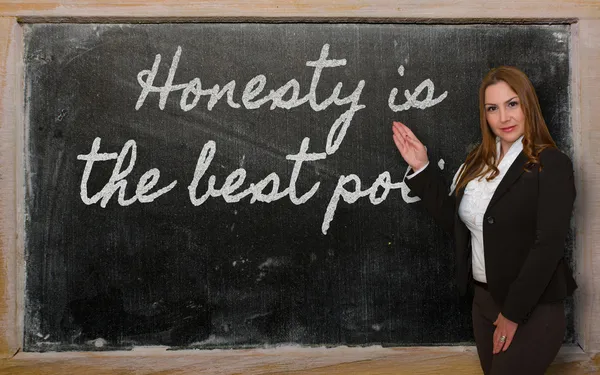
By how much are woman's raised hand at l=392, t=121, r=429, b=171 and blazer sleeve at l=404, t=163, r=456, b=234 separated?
0.20 feet

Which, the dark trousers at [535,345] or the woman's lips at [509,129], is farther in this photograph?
the woman's lips at [509,129]

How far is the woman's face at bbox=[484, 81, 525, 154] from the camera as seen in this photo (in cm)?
218

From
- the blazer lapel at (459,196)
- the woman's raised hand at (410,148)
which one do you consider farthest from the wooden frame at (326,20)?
the blazer lapel at (459,196)

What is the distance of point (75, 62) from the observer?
8.82 ft

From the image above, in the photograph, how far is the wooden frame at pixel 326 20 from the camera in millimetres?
2652

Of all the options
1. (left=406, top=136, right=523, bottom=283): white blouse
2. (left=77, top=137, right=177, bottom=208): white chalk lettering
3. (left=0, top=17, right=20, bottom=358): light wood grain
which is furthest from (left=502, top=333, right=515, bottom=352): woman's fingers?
(left=0, top=17, right=20, bottom=358): light wood grain

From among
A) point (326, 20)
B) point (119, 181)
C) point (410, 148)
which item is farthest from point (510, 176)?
point (119, 181)

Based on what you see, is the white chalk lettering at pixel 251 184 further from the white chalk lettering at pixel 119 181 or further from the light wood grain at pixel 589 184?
the light wood grain at pixel 589 184

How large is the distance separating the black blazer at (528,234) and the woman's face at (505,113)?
0.48 ft

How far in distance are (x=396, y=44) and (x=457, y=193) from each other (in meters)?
0.85

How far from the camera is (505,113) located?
2.19 meters

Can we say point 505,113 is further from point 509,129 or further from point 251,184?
point 251,184

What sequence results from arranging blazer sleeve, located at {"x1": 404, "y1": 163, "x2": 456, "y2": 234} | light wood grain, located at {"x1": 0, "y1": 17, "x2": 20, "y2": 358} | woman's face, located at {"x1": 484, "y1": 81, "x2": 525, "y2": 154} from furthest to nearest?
light wood grain, located at {"x1": 0, "y1": 17, "x2": 20, "y2": 358}
blazer sleeve, located at {"x1": 404, "y1": 163, "x2": 456, "y2": 234}
woman's face, located at {"x1": 484, "y1": 81, "x2": 525, "y2": 154}
